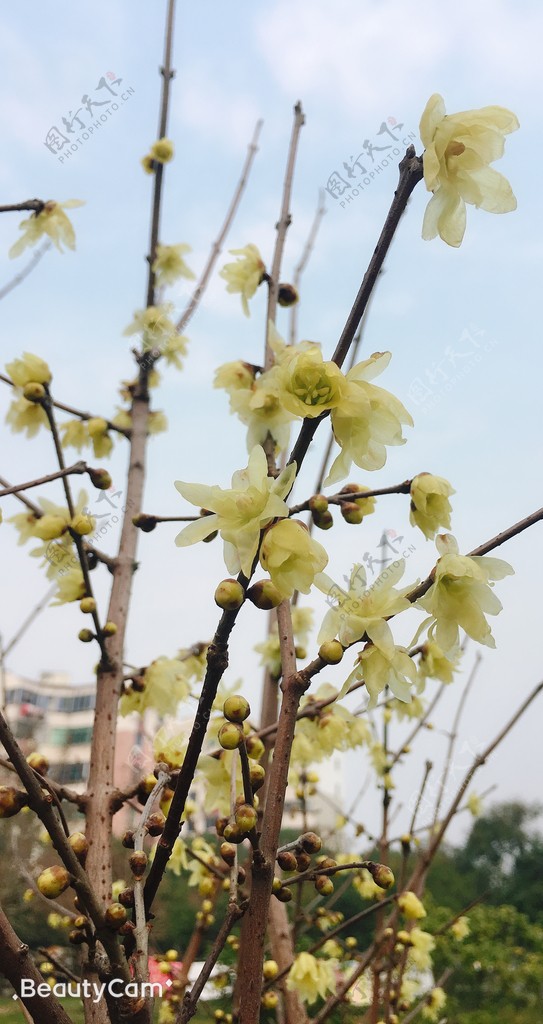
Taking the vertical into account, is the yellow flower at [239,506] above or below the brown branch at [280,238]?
below

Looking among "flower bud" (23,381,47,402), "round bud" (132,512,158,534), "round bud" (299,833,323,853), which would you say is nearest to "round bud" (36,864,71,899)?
"round bud" (299,833,323,853)

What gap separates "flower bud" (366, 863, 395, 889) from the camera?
1002 millimetres

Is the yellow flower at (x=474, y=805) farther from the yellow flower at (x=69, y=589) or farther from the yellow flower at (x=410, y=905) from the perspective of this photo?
the yellow flower at (x=69, y=589)

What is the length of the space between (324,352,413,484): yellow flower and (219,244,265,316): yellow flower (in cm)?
104

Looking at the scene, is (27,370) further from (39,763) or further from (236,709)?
(236,709)

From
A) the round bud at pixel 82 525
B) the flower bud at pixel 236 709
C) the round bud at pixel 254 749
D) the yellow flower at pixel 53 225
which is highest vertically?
the yellow flower at pixel 53 225

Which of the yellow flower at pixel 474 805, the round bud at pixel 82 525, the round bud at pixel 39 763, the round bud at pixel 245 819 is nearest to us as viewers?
the round bud at pixel 245 819

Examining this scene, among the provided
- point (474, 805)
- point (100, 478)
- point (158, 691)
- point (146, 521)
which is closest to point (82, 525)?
point (100, 478)

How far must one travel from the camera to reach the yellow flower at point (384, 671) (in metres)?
1.00

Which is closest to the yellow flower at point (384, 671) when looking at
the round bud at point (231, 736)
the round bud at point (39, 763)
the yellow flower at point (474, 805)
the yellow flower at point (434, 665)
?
the round bud at point (231, 736)

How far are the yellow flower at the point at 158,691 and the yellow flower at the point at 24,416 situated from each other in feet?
2.60

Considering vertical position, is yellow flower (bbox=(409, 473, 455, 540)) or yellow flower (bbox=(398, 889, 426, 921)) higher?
yellow flower (bbox=(409, 473, 455, 540))

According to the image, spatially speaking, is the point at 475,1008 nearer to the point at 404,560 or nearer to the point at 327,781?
the point at 404,560

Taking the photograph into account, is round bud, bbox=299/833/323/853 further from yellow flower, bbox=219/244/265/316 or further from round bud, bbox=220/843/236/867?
yellow flower, bbox=219/244/265/316
